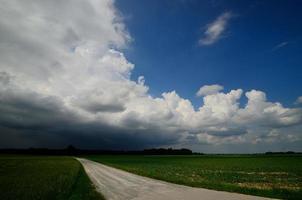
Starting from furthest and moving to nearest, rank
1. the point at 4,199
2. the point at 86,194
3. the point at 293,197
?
the point at 86,194 → the point at 4,199 → the point at 293,197

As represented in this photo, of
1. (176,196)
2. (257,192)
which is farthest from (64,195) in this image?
(257,192)

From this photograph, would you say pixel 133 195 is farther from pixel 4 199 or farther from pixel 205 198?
pixel 4 199

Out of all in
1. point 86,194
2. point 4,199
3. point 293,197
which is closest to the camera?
point 293,197

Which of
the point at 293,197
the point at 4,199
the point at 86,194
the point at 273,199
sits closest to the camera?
the point at 273,199

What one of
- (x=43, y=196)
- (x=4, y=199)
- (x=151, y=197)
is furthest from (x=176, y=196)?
(x=4, y=199)

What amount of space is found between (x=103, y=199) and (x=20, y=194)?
5.85 metres

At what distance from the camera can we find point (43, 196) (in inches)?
596

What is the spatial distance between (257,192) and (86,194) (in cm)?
1001

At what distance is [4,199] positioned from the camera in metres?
14.6

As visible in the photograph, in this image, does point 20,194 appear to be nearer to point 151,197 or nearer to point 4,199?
point 4,199

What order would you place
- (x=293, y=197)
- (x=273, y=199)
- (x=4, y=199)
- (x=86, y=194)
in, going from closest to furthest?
(x=273, y=199) → (x=293, y=197) → (x=4, y=199) → (x=86, y=194)

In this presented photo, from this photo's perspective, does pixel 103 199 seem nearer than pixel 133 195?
Yes

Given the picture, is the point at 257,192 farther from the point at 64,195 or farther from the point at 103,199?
the point at 64,195

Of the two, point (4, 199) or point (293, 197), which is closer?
point (293, 197)
